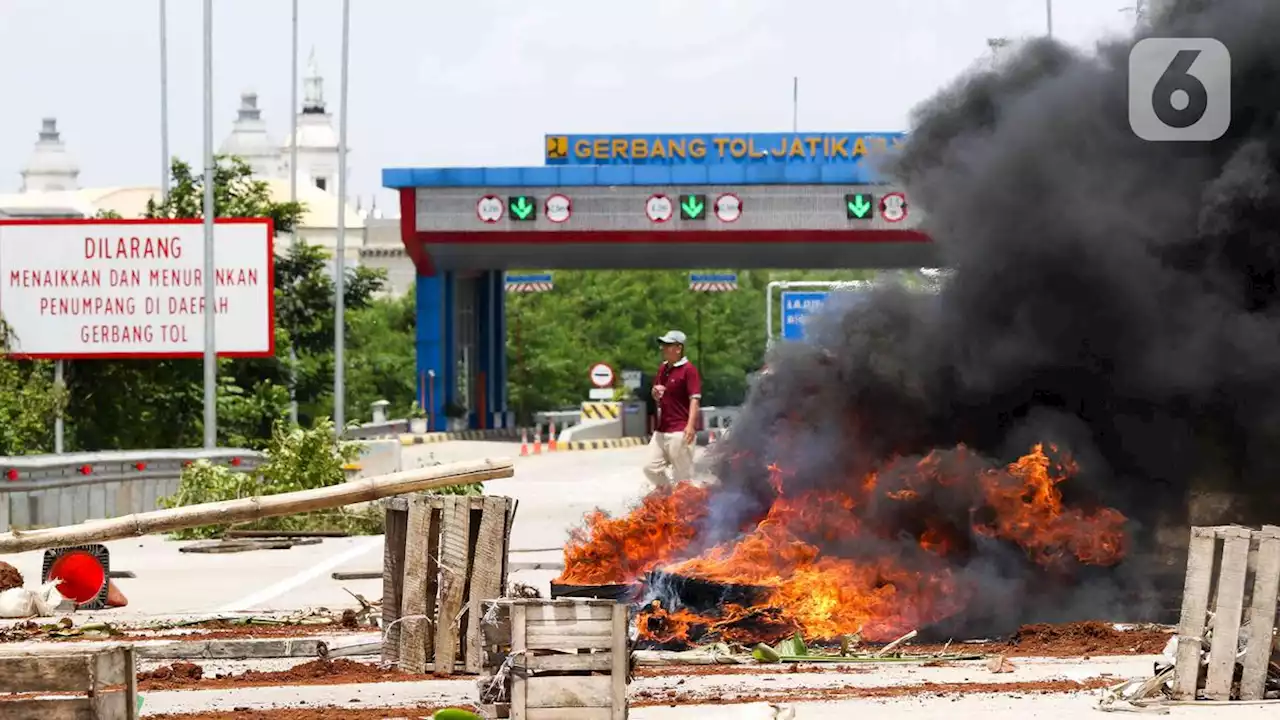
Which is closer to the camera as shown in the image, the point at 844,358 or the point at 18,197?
the point at 844,358

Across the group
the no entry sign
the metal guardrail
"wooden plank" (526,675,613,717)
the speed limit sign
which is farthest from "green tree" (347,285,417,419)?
"wooden plank" (526,675,613,717)

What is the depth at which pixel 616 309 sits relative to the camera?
9000cm

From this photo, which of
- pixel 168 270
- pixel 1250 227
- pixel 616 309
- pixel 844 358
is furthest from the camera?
pixel 616 309

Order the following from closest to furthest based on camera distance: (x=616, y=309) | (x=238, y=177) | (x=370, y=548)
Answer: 1. (x=370, y=548)
2. (x=238, y=177)
3. (x=616, y=309)

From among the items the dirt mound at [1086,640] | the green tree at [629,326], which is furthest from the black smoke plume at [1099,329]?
the green tree at [629,326]

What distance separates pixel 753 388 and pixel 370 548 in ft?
22.7

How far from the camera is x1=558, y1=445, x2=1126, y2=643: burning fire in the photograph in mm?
11391

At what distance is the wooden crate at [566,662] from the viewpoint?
8.49m

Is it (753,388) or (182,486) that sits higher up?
(753,388)

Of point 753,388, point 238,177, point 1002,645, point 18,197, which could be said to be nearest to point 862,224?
point 238,177

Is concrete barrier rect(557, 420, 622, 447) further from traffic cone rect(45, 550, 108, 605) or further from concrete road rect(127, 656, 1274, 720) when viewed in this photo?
concrete road rect(127, 656, 1274, 720)

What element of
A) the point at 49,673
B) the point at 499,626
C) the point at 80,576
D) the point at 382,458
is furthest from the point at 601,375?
the point at 49,673

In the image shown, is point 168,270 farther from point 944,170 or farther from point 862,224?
point 862,224

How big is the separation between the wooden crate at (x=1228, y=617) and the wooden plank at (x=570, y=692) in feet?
8.01
